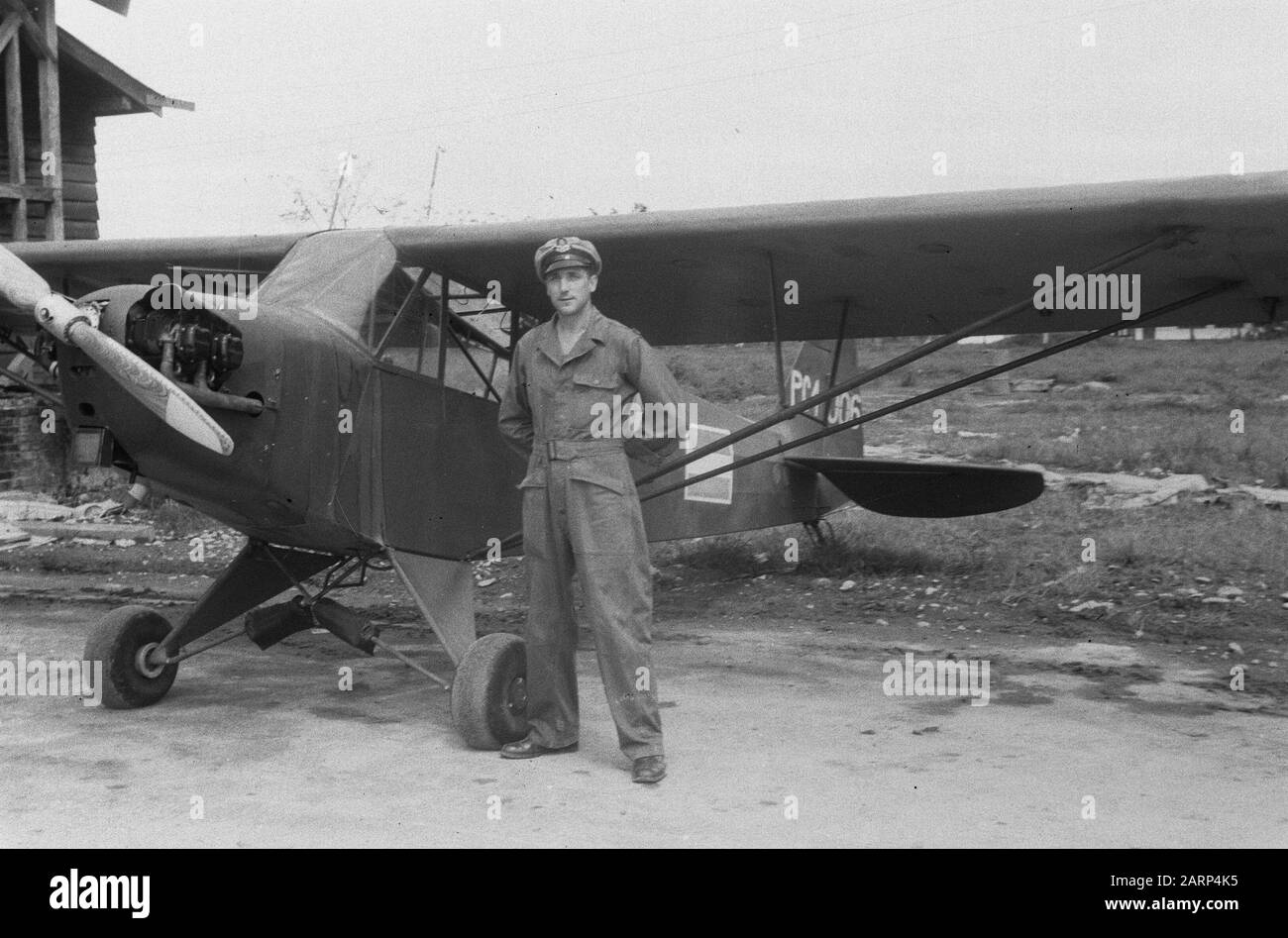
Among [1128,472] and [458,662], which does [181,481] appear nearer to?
[458,662]

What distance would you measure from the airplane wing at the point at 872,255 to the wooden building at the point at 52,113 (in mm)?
7888

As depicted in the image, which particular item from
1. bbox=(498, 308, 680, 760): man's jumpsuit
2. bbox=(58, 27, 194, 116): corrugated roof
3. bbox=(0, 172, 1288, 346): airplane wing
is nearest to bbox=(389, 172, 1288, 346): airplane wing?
bbox=(0, 172, 1288, 346): airplane wing

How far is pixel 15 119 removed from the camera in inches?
585

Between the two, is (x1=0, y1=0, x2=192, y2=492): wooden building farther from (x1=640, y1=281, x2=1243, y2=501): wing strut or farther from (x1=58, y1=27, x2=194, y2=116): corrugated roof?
(x1=640, y1=281, x2=1243, y2=501): wing strut

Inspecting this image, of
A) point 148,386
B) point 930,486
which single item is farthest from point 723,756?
point 930,486

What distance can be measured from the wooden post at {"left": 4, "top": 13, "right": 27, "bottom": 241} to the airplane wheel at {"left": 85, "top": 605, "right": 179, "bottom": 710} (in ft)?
34.4

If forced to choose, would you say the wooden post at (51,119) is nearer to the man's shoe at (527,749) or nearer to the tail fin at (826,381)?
the tail fin at (826,381)

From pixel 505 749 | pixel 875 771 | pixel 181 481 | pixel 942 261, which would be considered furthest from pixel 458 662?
pixel 942 261

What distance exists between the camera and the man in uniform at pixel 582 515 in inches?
199

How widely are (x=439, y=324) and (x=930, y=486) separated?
4.34 metres

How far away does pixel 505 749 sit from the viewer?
5.26 m

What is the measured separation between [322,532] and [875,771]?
2695mm

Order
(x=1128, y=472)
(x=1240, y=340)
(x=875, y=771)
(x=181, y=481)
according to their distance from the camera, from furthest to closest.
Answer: (x=1240, y=340)
(x=1128, y=472)
(x=181, y=481)
(x=875, y=771)

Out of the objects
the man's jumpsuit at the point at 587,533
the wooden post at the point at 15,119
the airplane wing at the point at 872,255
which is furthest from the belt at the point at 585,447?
the wooden post at the point at 15,119
